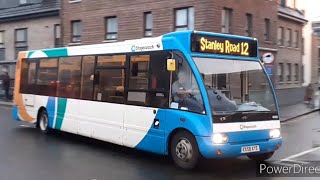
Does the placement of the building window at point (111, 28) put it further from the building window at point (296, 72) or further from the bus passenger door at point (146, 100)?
the bus passenger door at point (146, 100)

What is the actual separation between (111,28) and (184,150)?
63.4 feet

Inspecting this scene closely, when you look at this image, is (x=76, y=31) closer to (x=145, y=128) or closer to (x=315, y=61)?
(x=145, y=128)

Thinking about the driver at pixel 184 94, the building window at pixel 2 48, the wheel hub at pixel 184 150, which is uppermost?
the building window at pixel 2 48

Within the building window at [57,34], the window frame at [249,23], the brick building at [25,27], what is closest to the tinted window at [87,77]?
the window frame at [249,23]

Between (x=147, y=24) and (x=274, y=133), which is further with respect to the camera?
(x=147, y=24)

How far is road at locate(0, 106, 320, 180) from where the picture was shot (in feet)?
25.7

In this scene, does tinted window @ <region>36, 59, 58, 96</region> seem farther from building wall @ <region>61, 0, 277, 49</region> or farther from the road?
building wall @ <region>61, 0, 277, 49</region>

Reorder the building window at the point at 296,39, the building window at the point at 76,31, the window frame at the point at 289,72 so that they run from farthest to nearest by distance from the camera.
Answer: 1. the building window at the point at 296,39
2. the window frame at the point at 289,72
3. the building window at the point at 76,31

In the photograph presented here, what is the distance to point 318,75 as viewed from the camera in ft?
145

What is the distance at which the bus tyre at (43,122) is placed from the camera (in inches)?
521

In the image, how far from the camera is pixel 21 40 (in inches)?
1323

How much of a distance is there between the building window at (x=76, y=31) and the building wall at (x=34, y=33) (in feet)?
6.44

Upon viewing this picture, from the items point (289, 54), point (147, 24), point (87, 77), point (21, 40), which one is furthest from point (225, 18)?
point (21, 40)

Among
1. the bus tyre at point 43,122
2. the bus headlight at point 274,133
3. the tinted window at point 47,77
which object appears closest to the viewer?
the bus headlight at point 274,133
